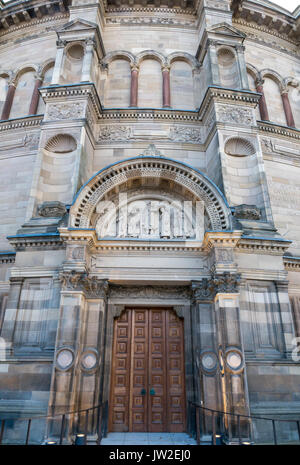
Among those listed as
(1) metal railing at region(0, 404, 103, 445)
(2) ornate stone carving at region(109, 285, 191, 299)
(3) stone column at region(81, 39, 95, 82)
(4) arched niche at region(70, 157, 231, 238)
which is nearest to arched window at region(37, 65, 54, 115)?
(3) stone column at region(81, 39, 95, 82)

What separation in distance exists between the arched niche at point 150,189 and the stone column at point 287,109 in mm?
7967

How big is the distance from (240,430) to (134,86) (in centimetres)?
1395

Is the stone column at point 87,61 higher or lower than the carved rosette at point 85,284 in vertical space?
higher

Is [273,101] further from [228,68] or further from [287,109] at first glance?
[228,68]

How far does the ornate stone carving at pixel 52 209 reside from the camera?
10.9m

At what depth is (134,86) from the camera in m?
14.7

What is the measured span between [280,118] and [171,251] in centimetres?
1031

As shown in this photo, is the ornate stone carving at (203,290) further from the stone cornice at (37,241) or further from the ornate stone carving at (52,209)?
the ornate stone carving at (52,209)

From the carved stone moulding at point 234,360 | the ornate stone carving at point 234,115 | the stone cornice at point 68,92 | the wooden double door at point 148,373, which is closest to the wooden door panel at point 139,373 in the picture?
the wooden double door at point 148,373

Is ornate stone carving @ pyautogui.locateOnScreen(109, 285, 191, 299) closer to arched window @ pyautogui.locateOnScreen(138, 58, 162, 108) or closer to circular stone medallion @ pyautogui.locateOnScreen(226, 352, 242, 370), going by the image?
circular stone medallion @ pyautogui.locateOnScreen(226, 352, 242, 370)

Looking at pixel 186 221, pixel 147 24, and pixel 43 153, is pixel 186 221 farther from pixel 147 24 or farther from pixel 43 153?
pixel 147 24

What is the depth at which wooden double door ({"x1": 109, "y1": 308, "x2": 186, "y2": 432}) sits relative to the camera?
9516 mm

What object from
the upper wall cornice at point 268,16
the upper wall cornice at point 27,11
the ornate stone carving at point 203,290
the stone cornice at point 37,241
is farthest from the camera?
the upper wall cornice at point 268,16

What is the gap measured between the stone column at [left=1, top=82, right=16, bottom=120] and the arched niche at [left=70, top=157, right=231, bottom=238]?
829cm
